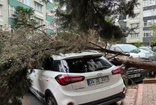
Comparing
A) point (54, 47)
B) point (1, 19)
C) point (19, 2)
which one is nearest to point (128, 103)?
point (54, 47)

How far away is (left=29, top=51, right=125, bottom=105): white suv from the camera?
9.67 feet

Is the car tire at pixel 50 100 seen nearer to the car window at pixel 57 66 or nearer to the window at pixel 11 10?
the car window at pixel 57 66

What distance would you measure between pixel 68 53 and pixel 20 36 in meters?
1.56

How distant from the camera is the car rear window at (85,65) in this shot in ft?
10.5

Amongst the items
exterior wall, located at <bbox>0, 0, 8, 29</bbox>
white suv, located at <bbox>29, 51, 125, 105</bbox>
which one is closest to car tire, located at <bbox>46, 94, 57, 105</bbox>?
white suv, located at <bbox>29, 51, 125, 105</bbox>

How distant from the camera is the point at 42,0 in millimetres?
4219

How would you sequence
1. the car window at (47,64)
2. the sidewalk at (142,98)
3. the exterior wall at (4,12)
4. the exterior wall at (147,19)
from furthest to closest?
the exterior wall at (147,19) < the exterior wall at (4,12) < the sidewalk at (142,98) < the car window at (47,64)

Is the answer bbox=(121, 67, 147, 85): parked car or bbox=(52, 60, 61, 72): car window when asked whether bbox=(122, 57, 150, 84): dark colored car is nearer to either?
bbox=(121, 67, 147, 85): parked car

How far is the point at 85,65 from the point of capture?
→ 131 inches

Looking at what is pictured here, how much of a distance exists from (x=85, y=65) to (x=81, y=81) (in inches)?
18.1

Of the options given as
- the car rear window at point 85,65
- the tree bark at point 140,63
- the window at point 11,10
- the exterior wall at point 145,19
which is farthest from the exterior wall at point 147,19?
the car rear window at point 85,65

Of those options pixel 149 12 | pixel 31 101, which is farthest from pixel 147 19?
pixel 31 101

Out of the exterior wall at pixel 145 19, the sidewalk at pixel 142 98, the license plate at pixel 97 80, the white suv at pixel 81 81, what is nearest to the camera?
the white suv at pixel 81 81

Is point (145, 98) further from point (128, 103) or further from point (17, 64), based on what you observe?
point (17, 64)
